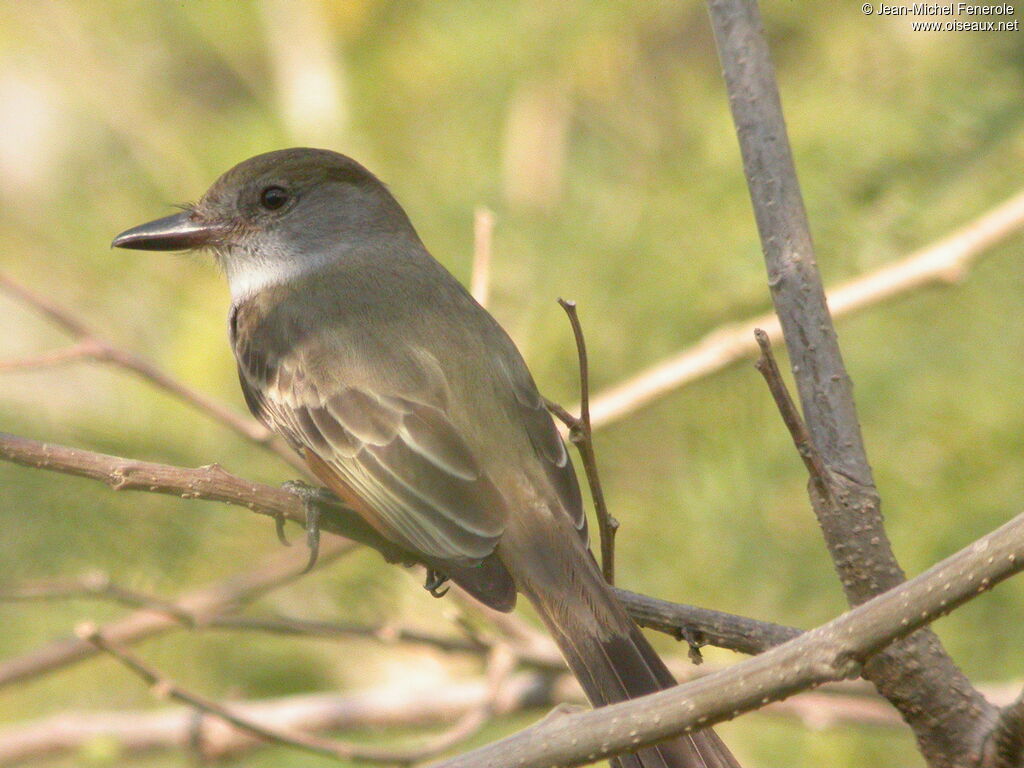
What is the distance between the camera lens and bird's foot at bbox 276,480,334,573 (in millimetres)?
2787

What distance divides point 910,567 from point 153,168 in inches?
133

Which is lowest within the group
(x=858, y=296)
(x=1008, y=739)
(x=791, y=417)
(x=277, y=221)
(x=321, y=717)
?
(x=1008, y=739)

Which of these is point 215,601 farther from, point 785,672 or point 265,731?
point 785,672

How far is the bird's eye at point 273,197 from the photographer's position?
4.19 m

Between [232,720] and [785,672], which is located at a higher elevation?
[232,720]

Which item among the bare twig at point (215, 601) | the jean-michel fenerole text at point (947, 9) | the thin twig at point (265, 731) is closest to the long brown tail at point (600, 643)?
the thin twig at point (265, 731)

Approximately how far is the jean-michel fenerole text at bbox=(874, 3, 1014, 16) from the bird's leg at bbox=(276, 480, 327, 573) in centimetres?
255

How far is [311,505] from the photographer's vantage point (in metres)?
2.85

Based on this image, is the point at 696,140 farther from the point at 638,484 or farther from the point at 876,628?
the point at 876,628

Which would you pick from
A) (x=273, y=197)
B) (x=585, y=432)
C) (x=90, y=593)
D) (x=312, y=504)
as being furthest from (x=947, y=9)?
(x=90, y=593)

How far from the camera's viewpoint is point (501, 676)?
3758 millimetres

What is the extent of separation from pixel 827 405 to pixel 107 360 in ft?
6.62

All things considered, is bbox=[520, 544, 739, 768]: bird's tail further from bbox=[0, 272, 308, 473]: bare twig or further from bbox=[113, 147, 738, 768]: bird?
bbox=[0, 272, 308, 473]: bare twig

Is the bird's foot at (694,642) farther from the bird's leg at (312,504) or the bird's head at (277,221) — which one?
the bird's head at (277,221)
